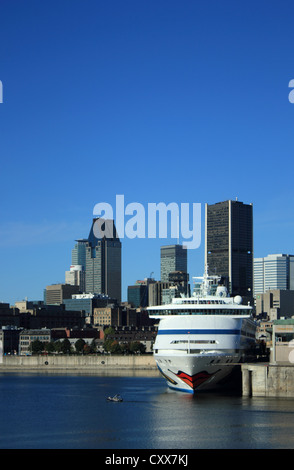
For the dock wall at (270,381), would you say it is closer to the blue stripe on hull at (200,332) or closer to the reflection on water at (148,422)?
the reflection on water at (148,422)

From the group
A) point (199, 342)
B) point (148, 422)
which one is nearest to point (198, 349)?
point (199, 342)

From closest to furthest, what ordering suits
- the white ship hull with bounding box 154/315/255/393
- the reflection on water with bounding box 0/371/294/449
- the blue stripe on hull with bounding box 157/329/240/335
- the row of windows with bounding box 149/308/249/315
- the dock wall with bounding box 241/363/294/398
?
1. the reflection on water with bounding box 0/371/294/449
2. the dock wall with bounding box 241/363/294/398
3. the white ship hull with bounding box 154/315/255/393
4. the blue stripe on hull with bounding box 157/329/240/335
5. the row of windows with bounding box 149/308/249/315

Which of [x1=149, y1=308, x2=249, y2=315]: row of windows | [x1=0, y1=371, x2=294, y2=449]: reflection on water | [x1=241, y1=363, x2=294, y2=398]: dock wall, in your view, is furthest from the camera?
[x1=149, y1=308, x2=249, y2=315]: row of windows

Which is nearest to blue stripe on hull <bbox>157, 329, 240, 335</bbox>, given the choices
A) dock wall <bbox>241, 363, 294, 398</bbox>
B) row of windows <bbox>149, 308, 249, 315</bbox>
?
row of windows <bbox>149, 308, 249, 315</bbox>

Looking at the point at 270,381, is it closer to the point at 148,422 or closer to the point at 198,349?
the point at 198,349

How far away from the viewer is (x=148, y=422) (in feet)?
272

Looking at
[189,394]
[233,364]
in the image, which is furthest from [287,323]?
[189,394]

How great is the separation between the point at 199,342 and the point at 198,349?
1.07m

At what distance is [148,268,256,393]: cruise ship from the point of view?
4146 inches

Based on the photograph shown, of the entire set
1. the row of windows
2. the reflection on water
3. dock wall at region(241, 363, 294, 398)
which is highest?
the row of windows

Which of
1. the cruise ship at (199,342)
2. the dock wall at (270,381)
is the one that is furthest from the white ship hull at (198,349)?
the dock wall at (270,381)

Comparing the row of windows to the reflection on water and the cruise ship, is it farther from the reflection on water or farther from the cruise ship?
the reflection on water

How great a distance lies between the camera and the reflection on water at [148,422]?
70500 millimetres

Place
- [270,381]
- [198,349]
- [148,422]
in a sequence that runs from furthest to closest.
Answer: [198,349]
[270,381]
[148,422]
